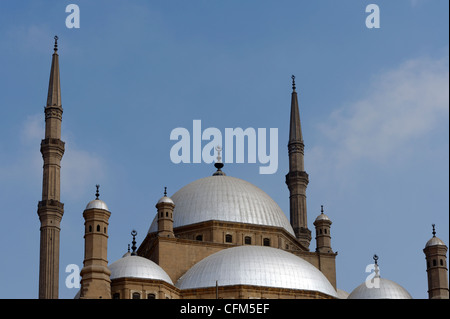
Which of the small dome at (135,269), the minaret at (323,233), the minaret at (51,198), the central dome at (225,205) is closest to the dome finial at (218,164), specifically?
the central dome at (225,205)

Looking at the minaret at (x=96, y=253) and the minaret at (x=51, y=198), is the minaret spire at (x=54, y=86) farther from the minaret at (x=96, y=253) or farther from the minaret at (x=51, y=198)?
the minaret at (x=96, y=253)

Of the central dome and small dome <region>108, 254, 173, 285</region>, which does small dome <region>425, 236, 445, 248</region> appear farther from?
small dome <region>108, 254, 173, 285</region>

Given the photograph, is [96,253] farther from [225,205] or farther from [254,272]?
[225,205]

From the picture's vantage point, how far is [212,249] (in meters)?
44.3

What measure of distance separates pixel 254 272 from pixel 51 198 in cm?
973

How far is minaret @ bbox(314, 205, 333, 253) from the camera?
46969 millimetres

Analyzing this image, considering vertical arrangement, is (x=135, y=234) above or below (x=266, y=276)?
above

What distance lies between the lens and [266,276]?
40.2m

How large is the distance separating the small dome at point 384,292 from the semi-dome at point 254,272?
1.22m

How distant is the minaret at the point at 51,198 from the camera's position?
4206 centimetres
